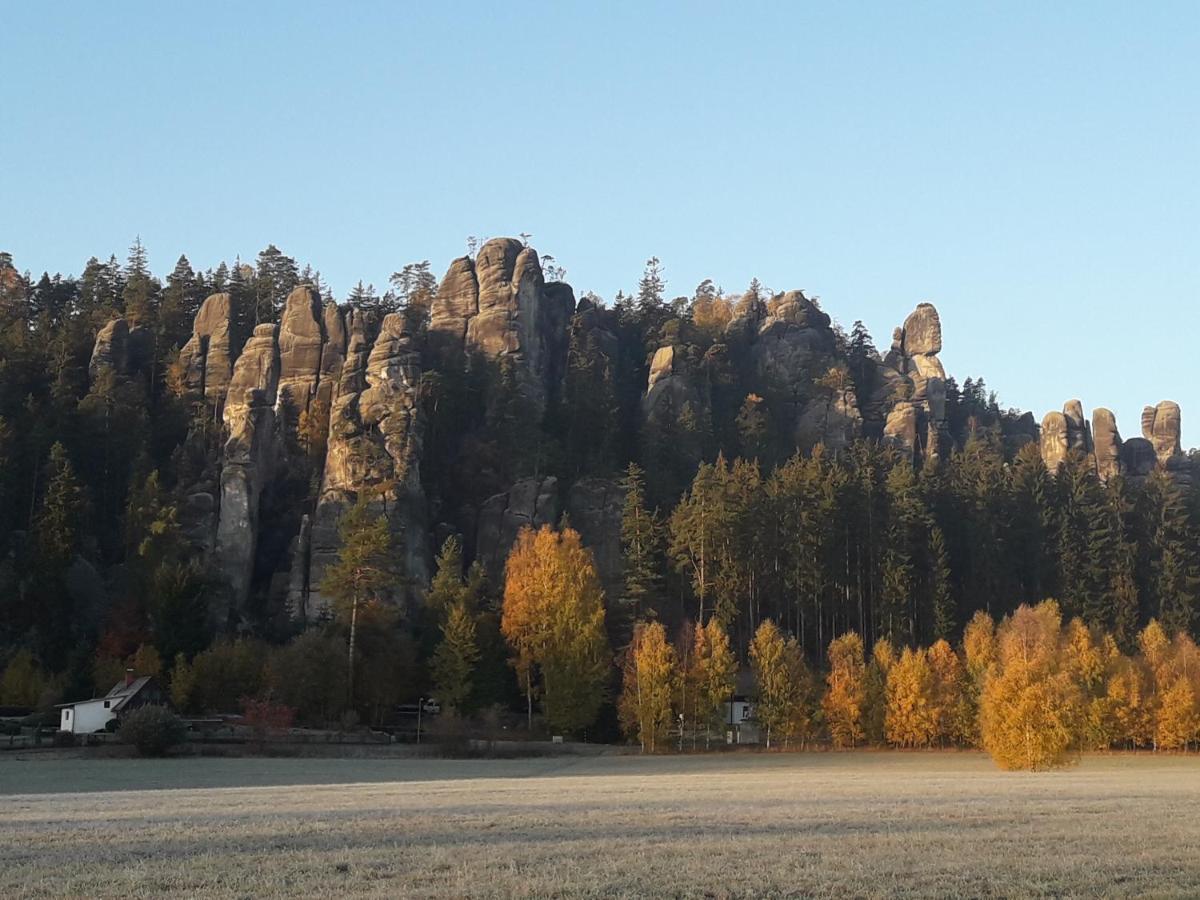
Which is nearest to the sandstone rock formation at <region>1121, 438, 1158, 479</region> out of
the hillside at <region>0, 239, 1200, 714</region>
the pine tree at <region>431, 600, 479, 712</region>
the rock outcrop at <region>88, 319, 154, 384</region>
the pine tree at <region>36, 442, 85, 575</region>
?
the hillside at <region>0, 239, 1200, 714</region>

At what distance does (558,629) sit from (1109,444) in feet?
283

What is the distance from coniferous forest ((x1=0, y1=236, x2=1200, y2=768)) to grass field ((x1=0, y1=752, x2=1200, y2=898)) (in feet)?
79.2

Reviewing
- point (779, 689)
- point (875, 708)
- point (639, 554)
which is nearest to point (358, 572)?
point (639, 554)

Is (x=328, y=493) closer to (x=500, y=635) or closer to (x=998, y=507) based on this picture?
(x=500, y=635)

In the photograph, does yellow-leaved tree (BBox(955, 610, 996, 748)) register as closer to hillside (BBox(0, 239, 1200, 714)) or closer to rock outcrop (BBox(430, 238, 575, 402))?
hillside (BBox(0, 239, 1200, 714))

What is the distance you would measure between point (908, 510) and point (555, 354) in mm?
39929

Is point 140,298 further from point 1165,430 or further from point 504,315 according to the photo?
point 1165,430

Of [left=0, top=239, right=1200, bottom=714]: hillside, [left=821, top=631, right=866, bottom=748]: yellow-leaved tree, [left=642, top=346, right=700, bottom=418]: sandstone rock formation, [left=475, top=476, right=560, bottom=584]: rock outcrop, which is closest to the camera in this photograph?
[left=821, top=631, right=866, bottom=748]: yellow-leaved tree

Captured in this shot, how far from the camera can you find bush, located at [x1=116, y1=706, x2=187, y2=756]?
58.5m

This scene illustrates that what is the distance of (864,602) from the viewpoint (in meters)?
93.2

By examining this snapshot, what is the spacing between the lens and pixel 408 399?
314 feet

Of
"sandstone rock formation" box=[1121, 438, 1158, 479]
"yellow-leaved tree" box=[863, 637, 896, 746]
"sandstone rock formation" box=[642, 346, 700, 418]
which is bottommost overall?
"yellow-leaved tree" box=[863, 637, 896, 746]

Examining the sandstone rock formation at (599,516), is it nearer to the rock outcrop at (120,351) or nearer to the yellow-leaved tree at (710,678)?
the yellow-leaved tree at (710,678)

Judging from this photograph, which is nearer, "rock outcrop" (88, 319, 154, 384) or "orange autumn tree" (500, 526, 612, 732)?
"orange autumn tree" (500, 526, 612, 732)
